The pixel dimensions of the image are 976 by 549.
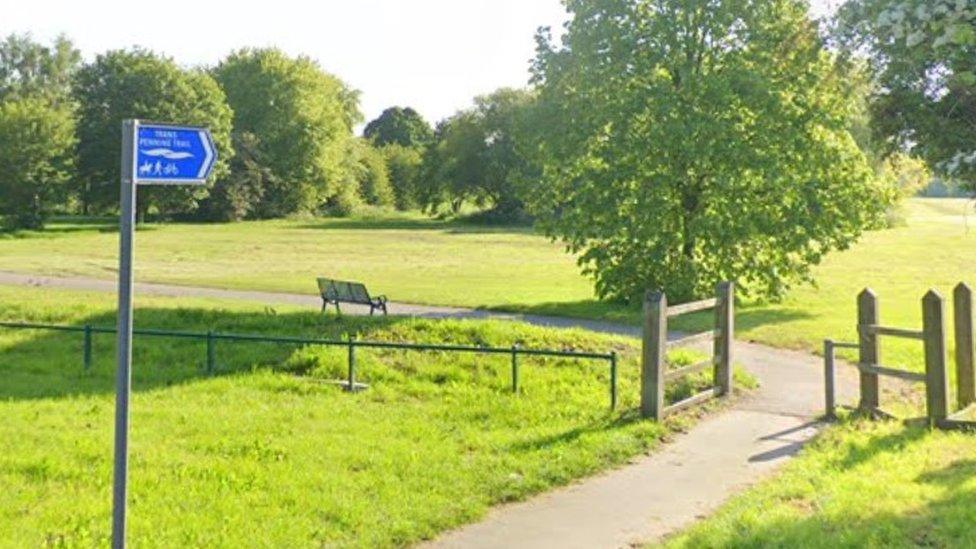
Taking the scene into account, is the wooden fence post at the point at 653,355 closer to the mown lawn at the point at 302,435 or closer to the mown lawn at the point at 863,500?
the mown lawn at the point at 302,435

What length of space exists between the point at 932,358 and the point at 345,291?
1323 centimetres

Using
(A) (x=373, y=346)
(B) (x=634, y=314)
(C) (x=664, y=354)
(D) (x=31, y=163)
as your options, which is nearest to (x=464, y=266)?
(B) (x=634, y=314)

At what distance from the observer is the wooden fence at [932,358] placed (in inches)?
401

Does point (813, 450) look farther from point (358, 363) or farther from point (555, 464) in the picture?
point (358, 363)

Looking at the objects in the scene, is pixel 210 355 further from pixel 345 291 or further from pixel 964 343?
pixel 964 343

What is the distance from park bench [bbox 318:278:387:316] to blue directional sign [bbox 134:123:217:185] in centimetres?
1470

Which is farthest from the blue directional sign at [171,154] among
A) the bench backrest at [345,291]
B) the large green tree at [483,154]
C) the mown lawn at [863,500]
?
the large green tree at [483,154]

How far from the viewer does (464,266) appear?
39594 millimetres

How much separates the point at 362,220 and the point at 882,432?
81348 millimetres

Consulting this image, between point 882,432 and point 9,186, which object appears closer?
point 882,432

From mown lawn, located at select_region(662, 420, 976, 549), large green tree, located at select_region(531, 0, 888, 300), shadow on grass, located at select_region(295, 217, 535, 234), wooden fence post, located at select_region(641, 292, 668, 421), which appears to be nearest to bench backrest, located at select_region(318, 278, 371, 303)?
large green tree, located at select_region(531, 0, 888, 300)

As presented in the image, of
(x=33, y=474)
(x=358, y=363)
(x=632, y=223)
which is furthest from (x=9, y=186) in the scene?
(x=33, y=474)

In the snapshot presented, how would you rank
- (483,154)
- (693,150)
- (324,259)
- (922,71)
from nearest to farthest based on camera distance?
(922,71) → (693,150) → (324,259) → (483,154)

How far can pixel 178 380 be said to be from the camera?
14172 millimetres
